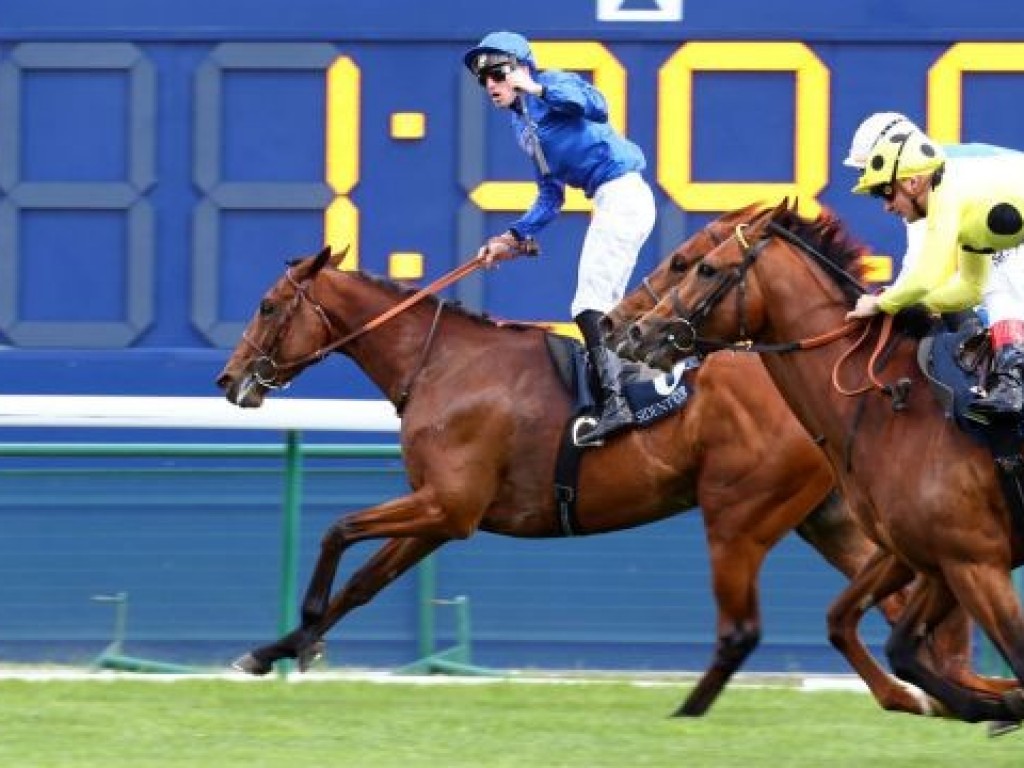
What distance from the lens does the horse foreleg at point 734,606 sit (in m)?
9.24

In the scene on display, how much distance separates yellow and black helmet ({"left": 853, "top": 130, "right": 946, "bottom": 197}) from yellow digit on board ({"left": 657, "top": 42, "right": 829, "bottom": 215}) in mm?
3066

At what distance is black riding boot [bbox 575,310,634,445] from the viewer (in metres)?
9.51

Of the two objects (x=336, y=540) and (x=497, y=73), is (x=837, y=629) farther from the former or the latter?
(x=497, y=73)

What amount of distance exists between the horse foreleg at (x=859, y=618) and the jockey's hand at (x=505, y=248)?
180 centimetres

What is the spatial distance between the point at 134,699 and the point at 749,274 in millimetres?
2665

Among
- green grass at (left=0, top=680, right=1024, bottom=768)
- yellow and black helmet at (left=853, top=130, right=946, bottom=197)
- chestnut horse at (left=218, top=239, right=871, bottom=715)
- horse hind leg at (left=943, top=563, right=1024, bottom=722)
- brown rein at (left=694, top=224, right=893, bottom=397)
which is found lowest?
green grass at (left=0, top=680, right=1024, bottom=768)

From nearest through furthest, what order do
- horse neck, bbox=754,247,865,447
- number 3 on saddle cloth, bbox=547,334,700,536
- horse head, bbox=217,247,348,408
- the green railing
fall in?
horse neck, bbox=754,247,865,447 < number 3 on saddle cloth, bbox=547,334,700,536 < horse head, bbox=217,247,348,408 < the green railing

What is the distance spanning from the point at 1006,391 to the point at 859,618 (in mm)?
1554

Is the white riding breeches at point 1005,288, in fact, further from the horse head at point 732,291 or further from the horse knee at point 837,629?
the horse knee at point 837,629

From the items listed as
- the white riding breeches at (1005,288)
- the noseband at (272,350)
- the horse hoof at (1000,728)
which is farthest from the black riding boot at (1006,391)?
the noseband at (272,350)

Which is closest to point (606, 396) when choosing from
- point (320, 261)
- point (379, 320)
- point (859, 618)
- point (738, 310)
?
point (379, 320)

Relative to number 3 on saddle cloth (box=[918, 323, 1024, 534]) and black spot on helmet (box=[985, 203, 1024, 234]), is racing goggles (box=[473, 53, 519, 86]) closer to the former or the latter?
number 3 on saddle cloth (box=[918, 323, 1024, 534])

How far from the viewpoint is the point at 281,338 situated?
9.81m

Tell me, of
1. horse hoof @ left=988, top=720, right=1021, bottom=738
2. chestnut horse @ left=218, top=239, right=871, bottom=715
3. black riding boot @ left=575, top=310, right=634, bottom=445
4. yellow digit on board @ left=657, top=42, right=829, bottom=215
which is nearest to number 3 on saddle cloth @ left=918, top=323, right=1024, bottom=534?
horse hoof @ left=988, top=720, right=1021, bottom=738
